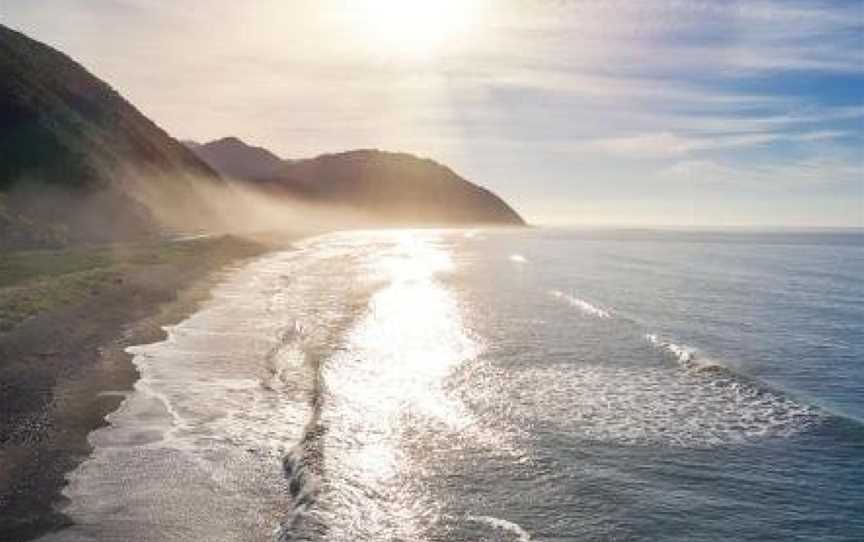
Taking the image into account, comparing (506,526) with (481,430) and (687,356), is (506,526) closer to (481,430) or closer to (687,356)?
(481,430)

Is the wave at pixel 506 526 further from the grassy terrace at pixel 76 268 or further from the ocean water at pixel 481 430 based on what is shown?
the grassy terrace at pixel 76 268

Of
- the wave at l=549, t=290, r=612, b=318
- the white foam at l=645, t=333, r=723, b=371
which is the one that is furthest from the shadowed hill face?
the white foam at l=645, t=333, r=723, b=371


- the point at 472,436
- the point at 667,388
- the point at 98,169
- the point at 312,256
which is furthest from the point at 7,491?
the point at 98,169

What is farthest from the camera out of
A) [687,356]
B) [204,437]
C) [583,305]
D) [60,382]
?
[583,305]

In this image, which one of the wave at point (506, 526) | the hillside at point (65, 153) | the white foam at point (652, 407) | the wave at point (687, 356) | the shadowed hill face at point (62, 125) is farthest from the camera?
the shadowed hill face at point (62, 125)

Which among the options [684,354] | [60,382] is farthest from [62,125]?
[684,354]

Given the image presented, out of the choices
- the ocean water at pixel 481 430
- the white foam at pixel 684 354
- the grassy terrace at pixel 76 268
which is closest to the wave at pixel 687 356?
the white foam at pixel 684 354

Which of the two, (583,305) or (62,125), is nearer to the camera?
(583,305)
